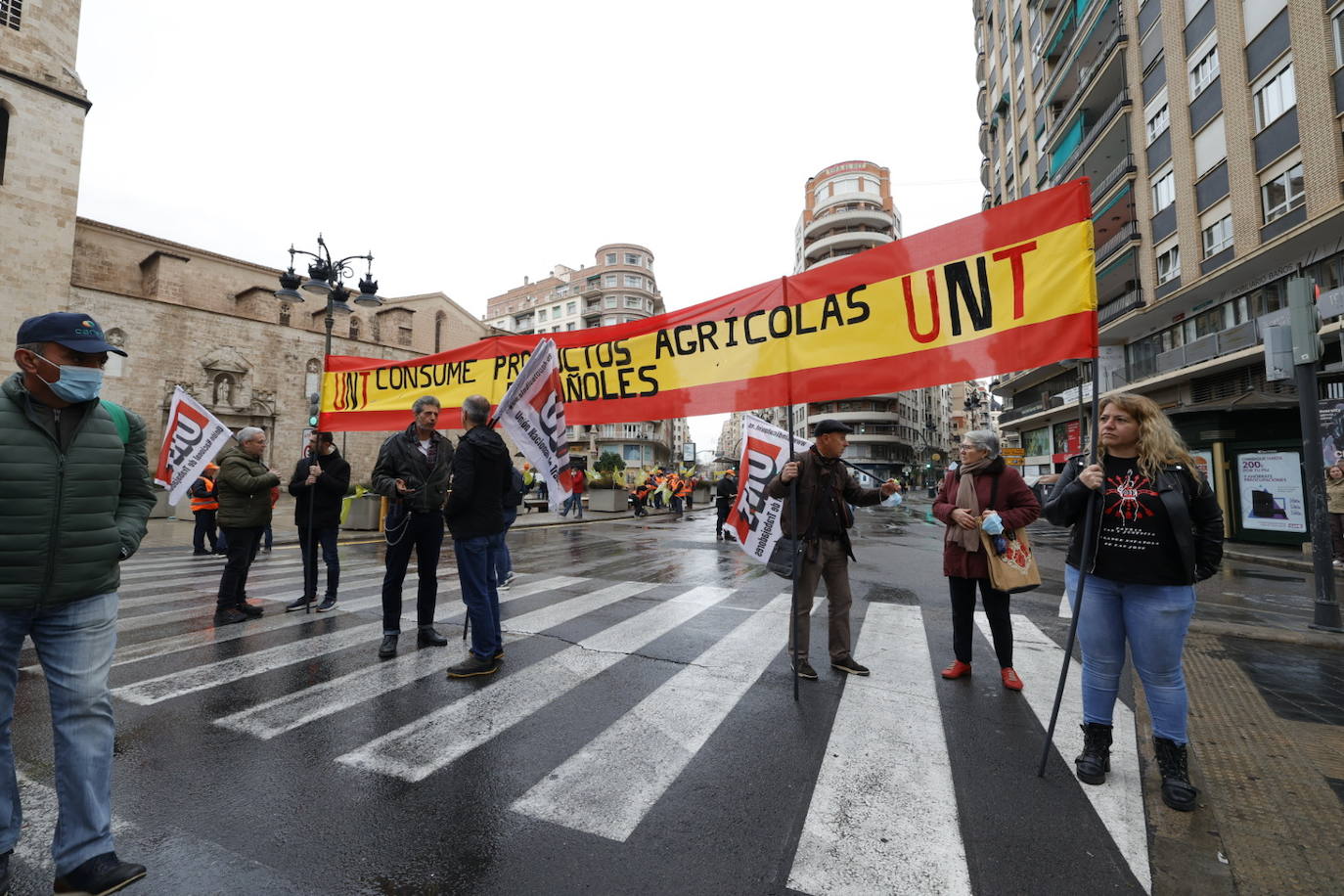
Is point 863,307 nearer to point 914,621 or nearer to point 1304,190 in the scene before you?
point 914,621

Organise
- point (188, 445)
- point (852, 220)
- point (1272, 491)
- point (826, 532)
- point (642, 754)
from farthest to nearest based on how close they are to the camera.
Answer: point (852, 220), point (1272, 491), point (188, 445), point (826, 532), point (642, 754)

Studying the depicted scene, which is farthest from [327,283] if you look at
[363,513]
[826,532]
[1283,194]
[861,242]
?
[861,242]

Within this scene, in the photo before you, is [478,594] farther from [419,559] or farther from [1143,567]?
[1143,567]

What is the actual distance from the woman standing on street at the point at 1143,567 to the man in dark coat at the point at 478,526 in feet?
12.3

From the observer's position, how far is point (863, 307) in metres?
4.14

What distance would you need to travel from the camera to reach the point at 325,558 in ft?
21.6

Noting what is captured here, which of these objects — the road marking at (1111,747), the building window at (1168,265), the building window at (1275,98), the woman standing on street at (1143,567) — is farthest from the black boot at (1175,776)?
the building window at (1168,265)

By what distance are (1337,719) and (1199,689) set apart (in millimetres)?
656

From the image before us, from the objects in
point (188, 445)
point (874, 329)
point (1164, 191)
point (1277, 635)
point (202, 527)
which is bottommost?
point (1277, 635)

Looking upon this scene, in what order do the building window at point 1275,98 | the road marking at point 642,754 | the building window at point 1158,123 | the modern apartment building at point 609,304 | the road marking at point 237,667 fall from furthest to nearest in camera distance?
1. the modern apartment building at point 609,304
2. the building window at point 1158,123
3. the building window at point 1275,98
4. the road marking at point 237,667
5. the road marking at point 642,754

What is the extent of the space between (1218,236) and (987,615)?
24299 millimetres

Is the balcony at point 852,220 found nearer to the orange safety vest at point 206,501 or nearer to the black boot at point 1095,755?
the orange safety vest at point 206,501

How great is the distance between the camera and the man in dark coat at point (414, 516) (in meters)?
5.05

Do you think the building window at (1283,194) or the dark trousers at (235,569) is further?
the building window at (1283,194)
